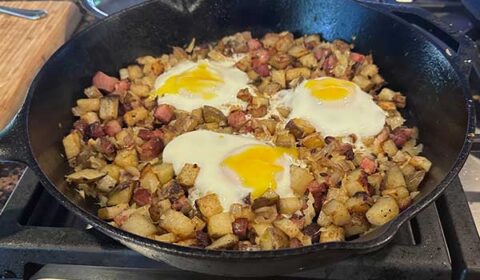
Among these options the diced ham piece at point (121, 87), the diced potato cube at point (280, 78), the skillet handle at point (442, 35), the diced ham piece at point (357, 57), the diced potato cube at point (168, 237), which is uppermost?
the skillet handle at point (442, 35)

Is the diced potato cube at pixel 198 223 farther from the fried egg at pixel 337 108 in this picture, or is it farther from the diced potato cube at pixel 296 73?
the diced potato cube at pixel 296 73

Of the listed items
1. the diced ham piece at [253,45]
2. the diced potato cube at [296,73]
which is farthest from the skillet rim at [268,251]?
the diced ham piece at [253,45]

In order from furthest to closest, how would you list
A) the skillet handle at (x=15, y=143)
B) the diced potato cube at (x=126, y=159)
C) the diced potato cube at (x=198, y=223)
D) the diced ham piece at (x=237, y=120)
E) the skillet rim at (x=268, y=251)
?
the diced ham piece at (x=237, y=120), the diced potato cube at (x=126, y=159), the diced potato cube at (x=198, y=223), the skillet handle at (x=15, y=143), the skillet rim at (x=268, y=251)

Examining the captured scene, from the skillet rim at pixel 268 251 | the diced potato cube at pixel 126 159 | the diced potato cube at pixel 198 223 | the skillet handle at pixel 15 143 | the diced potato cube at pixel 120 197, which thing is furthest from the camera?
the diced potato cube at pixel 126 159

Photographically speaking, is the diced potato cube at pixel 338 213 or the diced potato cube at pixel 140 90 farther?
the diced potato cube at pixel 140 90

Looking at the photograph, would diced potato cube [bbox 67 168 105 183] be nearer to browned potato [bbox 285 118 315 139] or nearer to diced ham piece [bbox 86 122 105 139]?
diced ham piece [bbox 86 122 105 139]

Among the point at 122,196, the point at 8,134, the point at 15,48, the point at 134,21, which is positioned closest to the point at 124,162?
the point at 122,196

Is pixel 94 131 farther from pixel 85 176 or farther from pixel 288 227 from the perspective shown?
pixel 288 227
